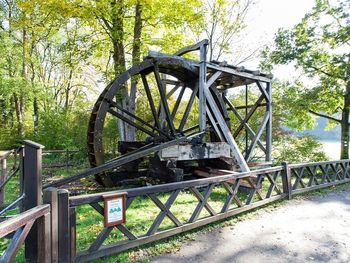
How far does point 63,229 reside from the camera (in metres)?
2.52

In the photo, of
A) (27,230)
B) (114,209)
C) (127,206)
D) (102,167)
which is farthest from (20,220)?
(102,167)

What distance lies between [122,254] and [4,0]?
65.6 ft

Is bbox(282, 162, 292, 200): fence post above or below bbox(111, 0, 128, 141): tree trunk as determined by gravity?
below

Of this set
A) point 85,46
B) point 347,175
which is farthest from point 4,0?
point 347,175

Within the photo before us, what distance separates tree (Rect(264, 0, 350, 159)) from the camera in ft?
35.8

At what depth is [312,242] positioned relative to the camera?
149 inches

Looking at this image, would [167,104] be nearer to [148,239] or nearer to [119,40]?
[119,40]

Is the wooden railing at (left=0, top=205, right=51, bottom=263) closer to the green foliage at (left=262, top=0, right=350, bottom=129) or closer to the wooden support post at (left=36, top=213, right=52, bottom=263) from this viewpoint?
the wooden support post at (left=36, top=213, right=52, bottom=263)

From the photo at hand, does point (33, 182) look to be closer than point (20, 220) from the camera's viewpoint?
No

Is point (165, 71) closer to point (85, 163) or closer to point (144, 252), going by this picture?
point (144, 252)

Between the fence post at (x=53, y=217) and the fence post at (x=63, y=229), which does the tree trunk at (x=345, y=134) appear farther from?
the fence post at (x=53, y=217)

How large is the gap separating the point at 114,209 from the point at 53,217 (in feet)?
2.26

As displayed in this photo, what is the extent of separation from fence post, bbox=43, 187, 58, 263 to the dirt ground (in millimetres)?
1187

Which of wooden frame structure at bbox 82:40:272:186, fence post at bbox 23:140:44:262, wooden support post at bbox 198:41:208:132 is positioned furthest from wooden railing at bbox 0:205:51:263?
wooden support post at bbox 198:41:208:132
